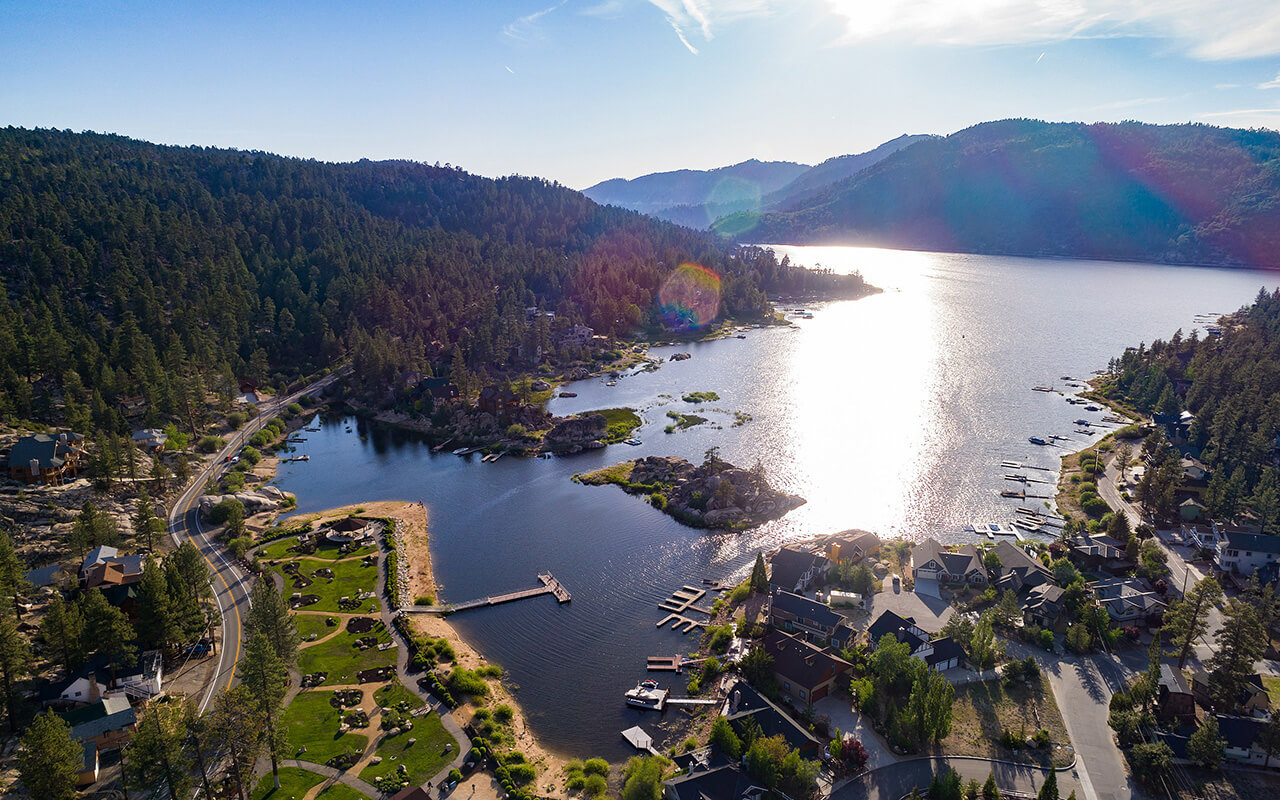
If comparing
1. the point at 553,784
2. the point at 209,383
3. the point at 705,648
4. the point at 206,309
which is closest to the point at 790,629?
the point at 705,648

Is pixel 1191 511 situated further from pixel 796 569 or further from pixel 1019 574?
pixel 796 569

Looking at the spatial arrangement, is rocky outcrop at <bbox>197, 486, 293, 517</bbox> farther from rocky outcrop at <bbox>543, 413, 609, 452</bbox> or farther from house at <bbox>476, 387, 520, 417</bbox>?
rocky outcrop at <bbox>543, 413, 609, 452</bbox>

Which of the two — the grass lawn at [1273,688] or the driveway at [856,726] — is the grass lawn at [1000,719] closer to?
the driveway at [856,726]

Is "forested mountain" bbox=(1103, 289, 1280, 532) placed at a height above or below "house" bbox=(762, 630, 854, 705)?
above

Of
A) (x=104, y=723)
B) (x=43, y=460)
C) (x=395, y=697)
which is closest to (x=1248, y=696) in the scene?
(x=395, y=697)

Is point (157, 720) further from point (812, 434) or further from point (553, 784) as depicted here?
point (812, 434)

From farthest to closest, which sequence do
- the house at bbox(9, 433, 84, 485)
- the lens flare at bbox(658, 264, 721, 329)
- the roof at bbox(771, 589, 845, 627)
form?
the lens flare at bbox(658, 264, 721, 329)
the house at bbox(9, 433, 84, 485)
the roof at bbox(771, 589, 845, 627)

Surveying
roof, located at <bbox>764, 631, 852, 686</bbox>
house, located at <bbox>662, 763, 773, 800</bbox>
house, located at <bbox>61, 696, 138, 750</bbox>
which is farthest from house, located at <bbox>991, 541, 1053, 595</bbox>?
house, located at <bbox>61, 696, 138, 750</bbox>
